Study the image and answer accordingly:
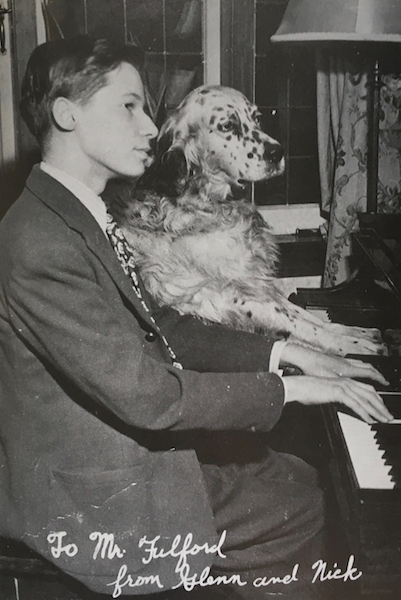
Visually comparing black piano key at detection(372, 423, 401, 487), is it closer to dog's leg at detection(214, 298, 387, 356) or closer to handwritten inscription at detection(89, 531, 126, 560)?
dog's leg at detection(214, 298, 387, 356)

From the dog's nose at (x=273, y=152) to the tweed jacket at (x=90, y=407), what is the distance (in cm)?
53

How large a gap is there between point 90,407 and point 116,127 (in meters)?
0.68

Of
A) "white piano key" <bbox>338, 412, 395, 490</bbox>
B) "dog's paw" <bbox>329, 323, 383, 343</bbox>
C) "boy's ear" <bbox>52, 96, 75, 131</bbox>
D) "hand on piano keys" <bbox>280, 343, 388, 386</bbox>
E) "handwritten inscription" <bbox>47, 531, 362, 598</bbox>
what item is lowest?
"handwritten inscription" <bbox>47, 531, 362, 598</bbox>

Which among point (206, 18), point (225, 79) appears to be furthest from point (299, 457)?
point (206, 18)

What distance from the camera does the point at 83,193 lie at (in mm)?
→ 1406

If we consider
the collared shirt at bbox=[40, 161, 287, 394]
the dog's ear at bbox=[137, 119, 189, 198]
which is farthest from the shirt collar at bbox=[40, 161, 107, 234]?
the dog's ear at bbox=[137, 119, 189, 198]

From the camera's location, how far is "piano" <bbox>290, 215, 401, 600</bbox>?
1147mm

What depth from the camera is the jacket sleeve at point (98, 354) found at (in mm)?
1178

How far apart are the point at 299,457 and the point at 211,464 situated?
0.26 metres

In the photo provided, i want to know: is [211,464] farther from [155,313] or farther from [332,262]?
[332,262]

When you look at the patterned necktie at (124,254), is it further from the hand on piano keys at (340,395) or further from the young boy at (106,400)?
the hand on piano keys at (340,395)

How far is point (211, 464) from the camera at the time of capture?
1.53m

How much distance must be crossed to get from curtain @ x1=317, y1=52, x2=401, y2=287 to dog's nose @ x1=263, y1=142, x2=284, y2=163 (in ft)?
0.39

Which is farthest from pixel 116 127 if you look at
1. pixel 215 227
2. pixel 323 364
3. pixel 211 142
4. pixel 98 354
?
pixel 323 364
